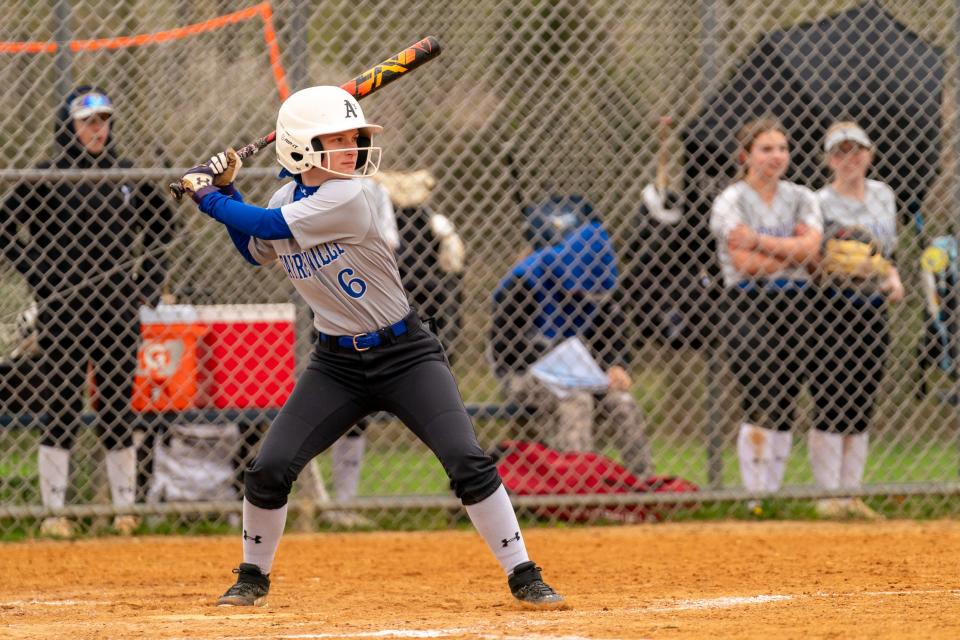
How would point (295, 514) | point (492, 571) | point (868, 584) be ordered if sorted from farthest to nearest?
1. point (295, 514)
2. point (492, 571)
3. point (868, 584)

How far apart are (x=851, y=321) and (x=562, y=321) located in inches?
54.2

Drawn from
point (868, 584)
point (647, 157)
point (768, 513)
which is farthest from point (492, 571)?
point (647, 157)

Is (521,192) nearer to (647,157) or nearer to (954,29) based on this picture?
(647,157)

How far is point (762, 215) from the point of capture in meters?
6.52

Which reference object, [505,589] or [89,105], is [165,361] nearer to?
[89,105]

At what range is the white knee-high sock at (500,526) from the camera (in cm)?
422

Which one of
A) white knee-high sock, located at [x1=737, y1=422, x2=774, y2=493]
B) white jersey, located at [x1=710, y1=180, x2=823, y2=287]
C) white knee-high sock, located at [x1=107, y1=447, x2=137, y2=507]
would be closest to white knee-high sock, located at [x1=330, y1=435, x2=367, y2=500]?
white knee-high sock, located at [x1=107, y1=447, x2=137, y2=507]

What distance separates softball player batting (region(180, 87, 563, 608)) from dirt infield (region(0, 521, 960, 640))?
33cm

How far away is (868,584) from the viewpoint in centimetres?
468

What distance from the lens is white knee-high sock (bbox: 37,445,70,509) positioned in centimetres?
624

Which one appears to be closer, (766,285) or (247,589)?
(247,589)

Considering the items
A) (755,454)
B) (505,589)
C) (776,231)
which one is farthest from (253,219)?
(755,454)

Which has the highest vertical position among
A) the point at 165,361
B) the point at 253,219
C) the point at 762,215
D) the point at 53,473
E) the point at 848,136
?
the point at 848,136

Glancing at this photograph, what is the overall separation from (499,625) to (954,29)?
4.26 metres
